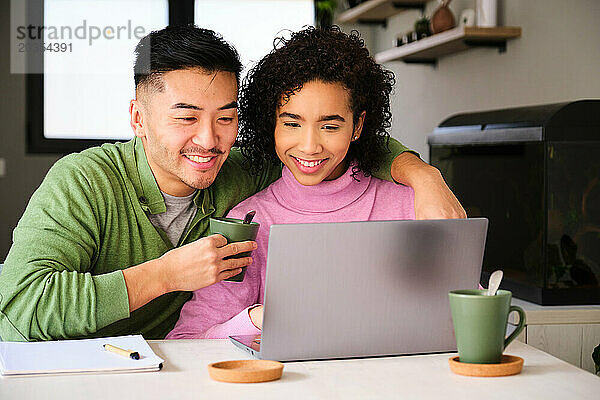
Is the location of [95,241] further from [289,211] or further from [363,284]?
[363,284]

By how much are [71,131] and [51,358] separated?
3559 millimetres

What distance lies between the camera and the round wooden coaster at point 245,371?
101 centimetres

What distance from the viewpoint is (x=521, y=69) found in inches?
111

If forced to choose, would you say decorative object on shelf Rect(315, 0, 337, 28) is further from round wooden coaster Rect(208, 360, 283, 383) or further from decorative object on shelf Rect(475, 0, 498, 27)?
round wooden coaster Rect(208, 360, 283, 383)

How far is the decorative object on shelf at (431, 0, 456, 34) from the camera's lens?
3.15 m

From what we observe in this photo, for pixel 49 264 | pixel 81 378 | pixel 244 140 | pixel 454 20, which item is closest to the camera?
pixel 81 378

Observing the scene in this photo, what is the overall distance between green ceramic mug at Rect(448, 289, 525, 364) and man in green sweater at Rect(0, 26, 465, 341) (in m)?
0.31

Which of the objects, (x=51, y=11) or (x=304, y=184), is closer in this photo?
(x=304, y=184)

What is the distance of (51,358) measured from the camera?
1092mm

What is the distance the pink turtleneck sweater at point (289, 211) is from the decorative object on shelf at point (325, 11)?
297cm

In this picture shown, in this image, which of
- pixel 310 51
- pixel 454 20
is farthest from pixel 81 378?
pixel 454 20

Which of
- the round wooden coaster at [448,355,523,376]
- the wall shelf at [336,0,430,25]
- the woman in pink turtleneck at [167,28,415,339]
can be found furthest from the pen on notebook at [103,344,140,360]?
the wall shelf at [336,0,430,25]

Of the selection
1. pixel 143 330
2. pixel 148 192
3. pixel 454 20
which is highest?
pixel 454 20

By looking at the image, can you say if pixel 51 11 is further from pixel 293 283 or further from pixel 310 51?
pixel 293 283
